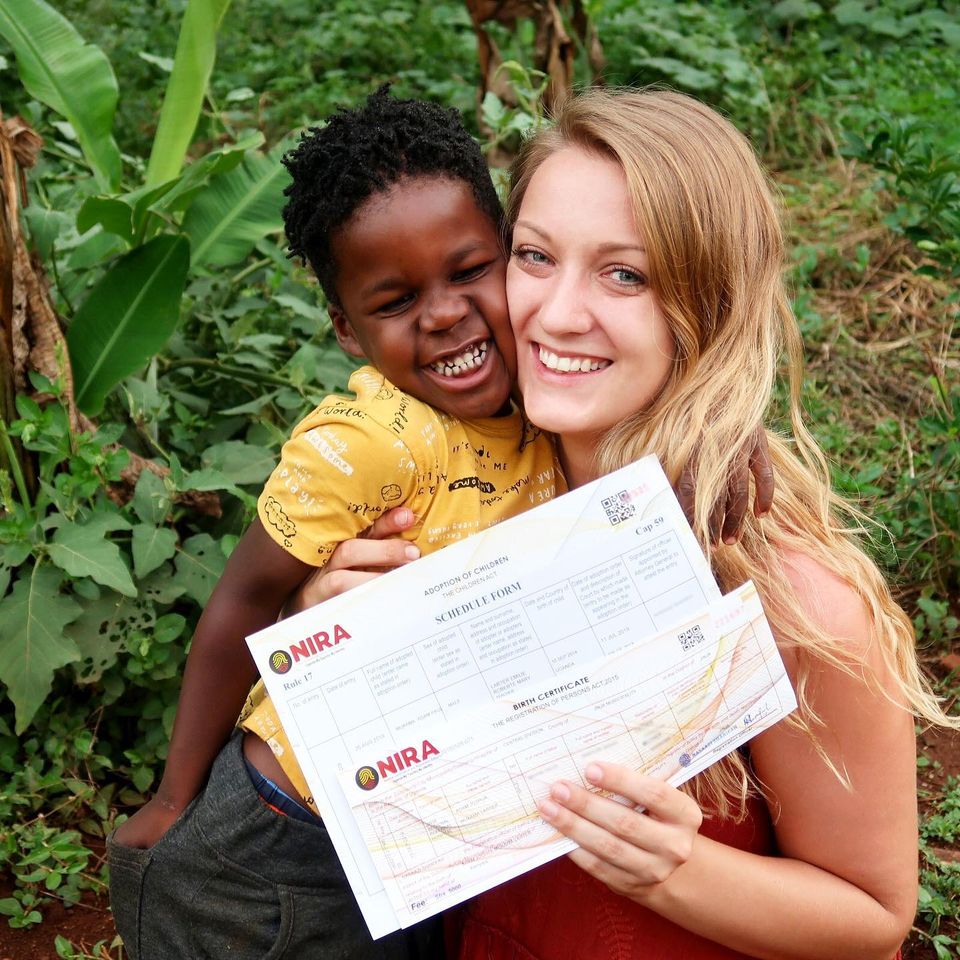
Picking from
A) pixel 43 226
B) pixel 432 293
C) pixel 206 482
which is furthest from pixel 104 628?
pixel 432 293

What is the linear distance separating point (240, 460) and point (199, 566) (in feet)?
1.06

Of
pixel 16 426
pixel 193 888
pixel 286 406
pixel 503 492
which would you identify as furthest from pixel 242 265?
pixel 193 888

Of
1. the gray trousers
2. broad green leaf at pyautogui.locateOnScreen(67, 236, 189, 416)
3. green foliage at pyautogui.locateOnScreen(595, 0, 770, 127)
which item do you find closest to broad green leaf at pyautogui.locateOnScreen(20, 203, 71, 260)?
broad green leaf at pyautogui.locateOnScreen(67, 236, 189, 416)

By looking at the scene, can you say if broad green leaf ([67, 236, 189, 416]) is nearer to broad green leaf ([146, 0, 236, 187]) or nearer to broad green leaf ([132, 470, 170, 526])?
broad green leaf ([132, 470, 170, 526])

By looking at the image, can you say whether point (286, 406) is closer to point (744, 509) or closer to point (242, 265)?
point (242, 265)

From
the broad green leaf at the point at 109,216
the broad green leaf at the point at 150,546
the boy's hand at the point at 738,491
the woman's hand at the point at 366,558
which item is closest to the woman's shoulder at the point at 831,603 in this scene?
the boy's hand at the point at 738,491

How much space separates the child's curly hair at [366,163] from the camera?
190 cm

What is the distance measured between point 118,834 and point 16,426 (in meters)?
0.95

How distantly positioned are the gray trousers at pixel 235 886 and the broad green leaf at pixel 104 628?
69cm

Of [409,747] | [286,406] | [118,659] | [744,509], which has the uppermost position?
[744,509]

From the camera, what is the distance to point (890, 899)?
5.81 ft

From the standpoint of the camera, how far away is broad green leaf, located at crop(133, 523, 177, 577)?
100 inches

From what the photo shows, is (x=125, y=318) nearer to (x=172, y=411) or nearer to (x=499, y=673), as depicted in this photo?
(x=172, y=411)

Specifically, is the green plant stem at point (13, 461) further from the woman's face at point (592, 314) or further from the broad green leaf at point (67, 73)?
the woman's face at point (592, 314)
